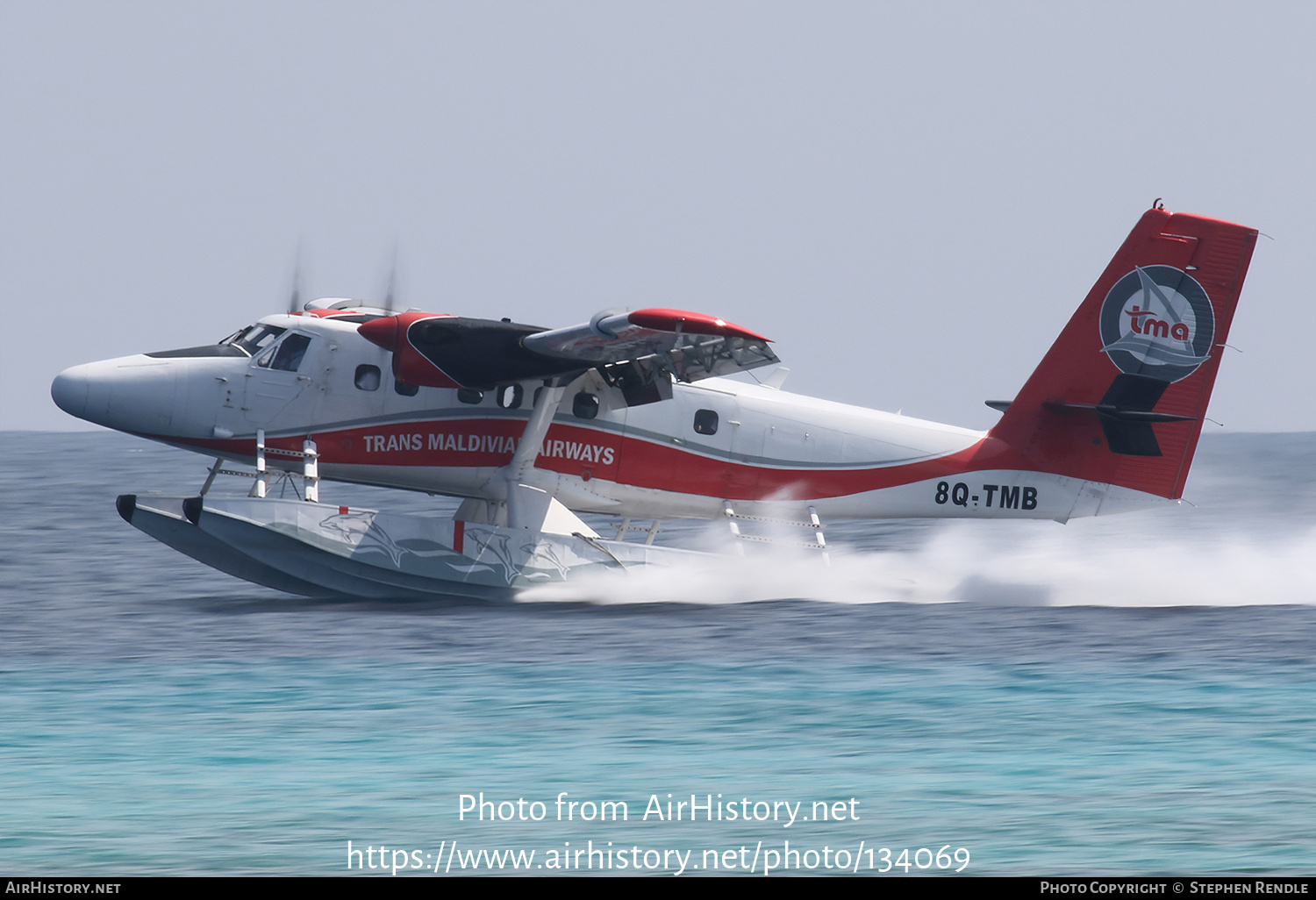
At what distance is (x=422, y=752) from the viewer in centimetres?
1000

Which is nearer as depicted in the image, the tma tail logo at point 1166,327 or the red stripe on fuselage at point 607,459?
the red stripe on fuselage at point 607,459

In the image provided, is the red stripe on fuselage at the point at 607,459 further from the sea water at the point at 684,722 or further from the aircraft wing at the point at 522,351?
the sea water at the point at 684,722

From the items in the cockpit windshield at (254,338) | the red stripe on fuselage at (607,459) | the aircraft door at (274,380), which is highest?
the cockpit windshield at (254,338)

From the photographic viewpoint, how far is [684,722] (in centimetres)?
1078

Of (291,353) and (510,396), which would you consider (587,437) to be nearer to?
(510,396)

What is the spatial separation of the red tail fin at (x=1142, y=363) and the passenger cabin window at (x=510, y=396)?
557 centimetres

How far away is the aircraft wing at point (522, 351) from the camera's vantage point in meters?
14.2

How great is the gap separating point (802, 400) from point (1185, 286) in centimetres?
452

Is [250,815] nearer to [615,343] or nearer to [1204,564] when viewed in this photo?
[615,343]

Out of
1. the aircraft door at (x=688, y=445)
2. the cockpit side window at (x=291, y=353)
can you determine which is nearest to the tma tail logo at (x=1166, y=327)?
the aircraft door at (x=688, y=445)

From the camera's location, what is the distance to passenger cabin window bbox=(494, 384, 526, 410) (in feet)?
51.1

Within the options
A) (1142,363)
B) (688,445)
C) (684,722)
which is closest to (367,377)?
(688,445)

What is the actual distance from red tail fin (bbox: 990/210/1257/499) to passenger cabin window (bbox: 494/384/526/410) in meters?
5.57

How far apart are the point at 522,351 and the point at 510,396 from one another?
1024 millimetres
